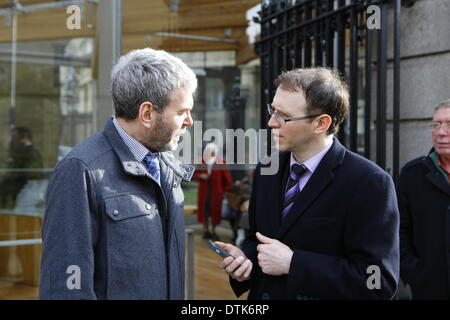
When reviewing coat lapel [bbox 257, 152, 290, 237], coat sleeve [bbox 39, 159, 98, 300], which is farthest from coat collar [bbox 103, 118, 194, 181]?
coat lapel [bbox 257, 152, 290, 237]

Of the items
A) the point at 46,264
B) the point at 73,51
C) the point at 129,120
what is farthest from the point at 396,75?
the point at 73,51

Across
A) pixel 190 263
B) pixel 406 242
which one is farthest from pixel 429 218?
pixel 190 263

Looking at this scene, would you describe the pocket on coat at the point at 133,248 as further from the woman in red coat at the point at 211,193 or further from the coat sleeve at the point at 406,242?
the woman in red coat at the point at 211,193

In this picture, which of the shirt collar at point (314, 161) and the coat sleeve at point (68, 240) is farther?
the shirt collar at point (314, 161)

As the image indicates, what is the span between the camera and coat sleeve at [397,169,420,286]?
303cm

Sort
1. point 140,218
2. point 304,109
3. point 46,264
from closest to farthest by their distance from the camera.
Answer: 1. point 46,264
2. point 140,218
3. point 304,109

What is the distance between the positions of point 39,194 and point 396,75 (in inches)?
152

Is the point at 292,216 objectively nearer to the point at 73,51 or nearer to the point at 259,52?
the point at 259,52

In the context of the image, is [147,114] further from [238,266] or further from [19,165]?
[19,165]

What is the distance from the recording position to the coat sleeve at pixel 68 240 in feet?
5.70

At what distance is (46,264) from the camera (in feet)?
5.79

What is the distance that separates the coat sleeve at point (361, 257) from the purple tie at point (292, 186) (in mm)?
197

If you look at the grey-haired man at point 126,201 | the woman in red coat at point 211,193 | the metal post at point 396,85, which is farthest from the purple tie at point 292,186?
the woman in red coat at point 211,193

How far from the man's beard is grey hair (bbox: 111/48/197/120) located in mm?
69
